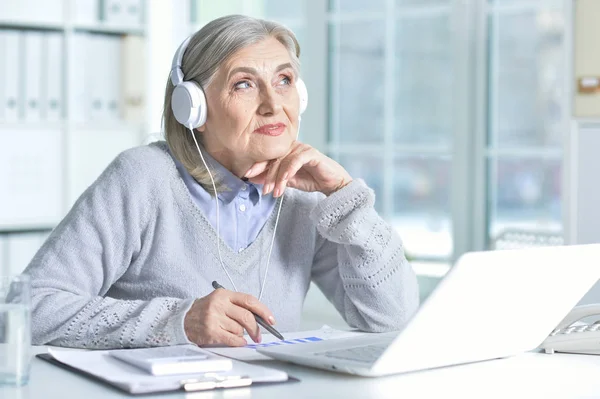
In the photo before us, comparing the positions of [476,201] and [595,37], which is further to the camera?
[476,201]

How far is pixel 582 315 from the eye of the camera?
58.7 inches

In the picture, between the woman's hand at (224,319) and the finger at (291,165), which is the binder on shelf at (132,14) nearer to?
the finger at (291,165)

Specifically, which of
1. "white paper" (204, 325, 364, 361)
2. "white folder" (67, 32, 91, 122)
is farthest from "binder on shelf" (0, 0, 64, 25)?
"white paper" (204, 325, 364, 361)

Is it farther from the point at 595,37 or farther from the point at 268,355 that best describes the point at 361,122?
the point at 268,355

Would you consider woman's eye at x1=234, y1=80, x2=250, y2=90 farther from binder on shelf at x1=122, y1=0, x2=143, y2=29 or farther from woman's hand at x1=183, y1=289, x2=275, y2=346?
binder on shelf at x1=122, y1=0, x2=143, y2=29

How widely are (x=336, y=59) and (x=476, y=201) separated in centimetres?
90

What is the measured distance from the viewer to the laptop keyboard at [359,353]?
1241 millimetres

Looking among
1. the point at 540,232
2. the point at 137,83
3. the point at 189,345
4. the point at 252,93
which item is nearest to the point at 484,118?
the point at 540,232

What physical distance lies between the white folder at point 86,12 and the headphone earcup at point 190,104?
2044 mm

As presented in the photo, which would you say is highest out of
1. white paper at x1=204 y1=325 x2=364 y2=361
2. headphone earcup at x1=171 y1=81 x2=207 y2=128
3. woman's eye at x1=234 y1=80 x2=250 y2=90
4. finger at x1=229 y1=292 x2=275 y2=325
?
woman's eye at x1=234 y1=80 x2=250 y2=90

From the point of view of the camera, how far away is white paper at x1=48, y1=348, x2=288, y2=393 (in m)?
1.11

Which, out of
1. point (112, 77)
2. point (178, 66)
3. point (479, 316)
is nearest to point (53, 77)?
point (112, 77)

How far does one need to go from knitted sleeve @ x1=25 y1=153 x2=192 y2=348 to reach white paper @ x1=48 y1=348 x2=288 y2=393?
19 cm

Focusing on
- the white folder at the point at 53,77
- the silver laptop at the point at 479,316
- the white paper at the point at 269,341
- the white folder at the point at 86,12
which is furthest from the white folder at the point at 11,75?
the silver laptop at the point at 479,316
